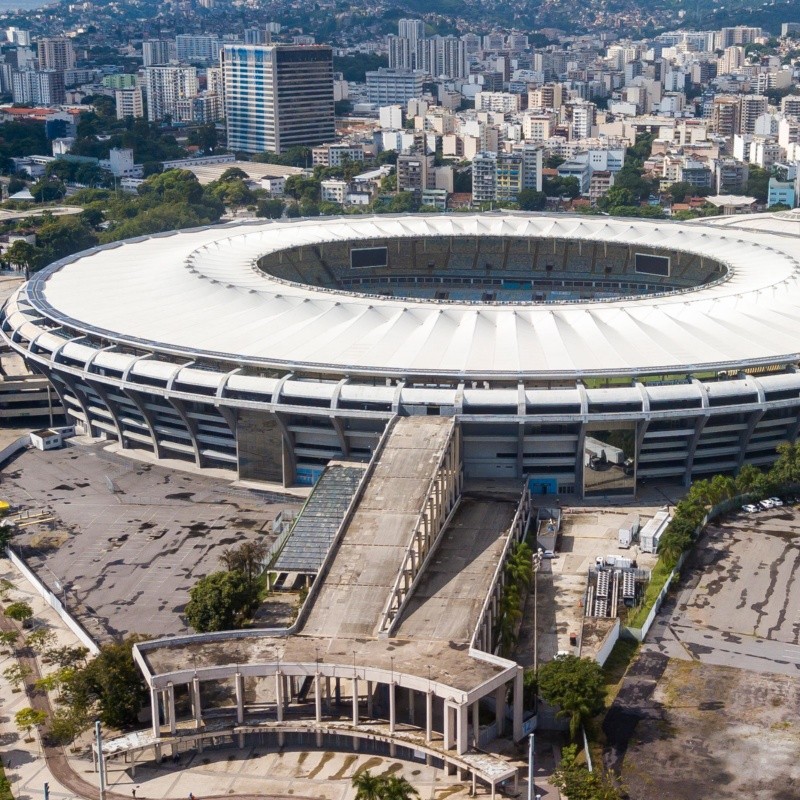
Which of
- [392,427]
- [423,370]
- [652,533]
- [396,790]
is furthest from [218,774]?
[423,370]

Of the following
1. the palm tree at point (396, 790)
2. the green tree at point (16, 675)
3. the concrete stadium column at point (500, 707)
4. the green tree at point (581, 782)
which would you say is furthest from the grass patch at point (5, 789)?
the green tree at point (581, 782)

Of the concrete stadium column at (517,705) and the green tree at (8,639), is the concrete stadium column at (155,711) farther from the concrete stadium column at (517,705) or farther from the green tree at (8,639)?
the concrete stadium column at (517,705)

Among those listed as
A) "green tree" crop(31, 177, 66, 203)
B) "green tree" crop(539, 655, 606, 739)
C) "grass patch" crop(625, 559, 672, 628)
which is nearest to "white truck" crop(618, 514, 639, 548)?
"grass patch" crop(625, 559, 672, 628)

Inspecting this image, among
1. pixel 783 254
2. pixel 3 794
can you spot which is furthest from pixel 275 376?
pixel 783 254

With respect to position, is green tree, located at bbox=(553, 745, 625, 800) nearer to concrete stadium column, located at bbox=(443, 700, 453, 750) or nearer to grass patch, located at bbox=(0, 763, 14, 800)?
concrete stadium column, located at bbox=(443, 700, 453, 750)

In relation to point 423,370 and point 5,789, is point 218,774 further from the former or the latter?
point 423,370

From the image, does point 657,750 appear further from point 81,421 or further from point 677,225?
point 677,225

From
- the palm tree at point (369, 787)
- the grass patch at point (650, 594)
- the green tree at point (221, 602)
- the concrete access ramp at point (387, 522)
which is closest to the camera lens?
the palm tree at point (369, 787)
